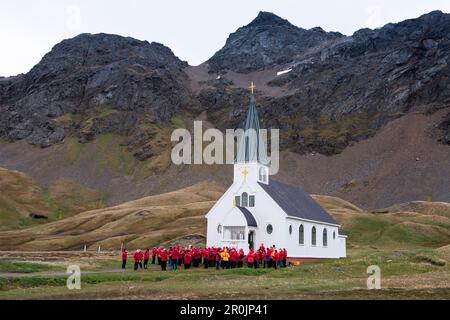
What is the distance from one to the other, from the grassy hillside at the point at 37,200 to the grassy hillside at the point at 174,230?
19.5 meters

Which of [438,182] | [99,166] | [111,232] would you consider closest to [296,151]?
[438,182]

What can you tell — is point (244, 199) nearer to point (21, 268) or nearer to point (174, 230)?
point (21, 268)

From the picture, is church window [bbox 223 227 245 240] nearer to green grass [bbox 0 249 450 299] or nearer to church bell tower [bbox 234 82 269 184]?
church bell tower [bbox 234 82 269 184]

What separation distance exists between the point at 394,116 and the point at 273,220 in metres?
146

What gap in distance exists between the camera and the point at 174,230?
89250mm

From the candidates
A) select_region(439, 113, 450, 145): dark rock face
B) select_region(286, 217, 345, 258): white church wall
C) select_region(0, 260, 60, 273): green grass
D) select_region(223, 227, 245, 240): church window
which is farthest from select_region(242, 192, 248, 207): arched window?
select_region(439, 113, 450, 145): dark rock face

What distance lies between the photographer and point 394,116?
18850 centimetres

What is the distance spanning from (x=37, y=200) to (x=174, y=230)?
71.7 m

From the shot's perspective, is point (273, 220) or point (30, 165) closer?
point (273, 220)

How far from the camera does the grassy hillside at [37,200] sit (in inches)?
5103

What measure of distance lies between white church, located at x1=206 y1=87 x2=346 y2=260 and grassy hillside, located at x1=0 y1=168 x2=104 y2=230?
80552 mm

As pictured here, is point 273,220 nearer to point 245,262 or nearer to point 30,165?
point 245,262

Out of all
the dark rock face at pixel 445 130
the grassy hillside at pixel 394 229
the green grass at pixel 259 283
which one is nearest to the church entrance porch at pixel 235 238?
the green grass at pixel 259 283

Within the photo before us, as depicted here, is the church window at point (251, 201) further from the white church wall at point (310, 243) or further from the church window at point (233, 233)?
the white church wall at point (310, 243)
